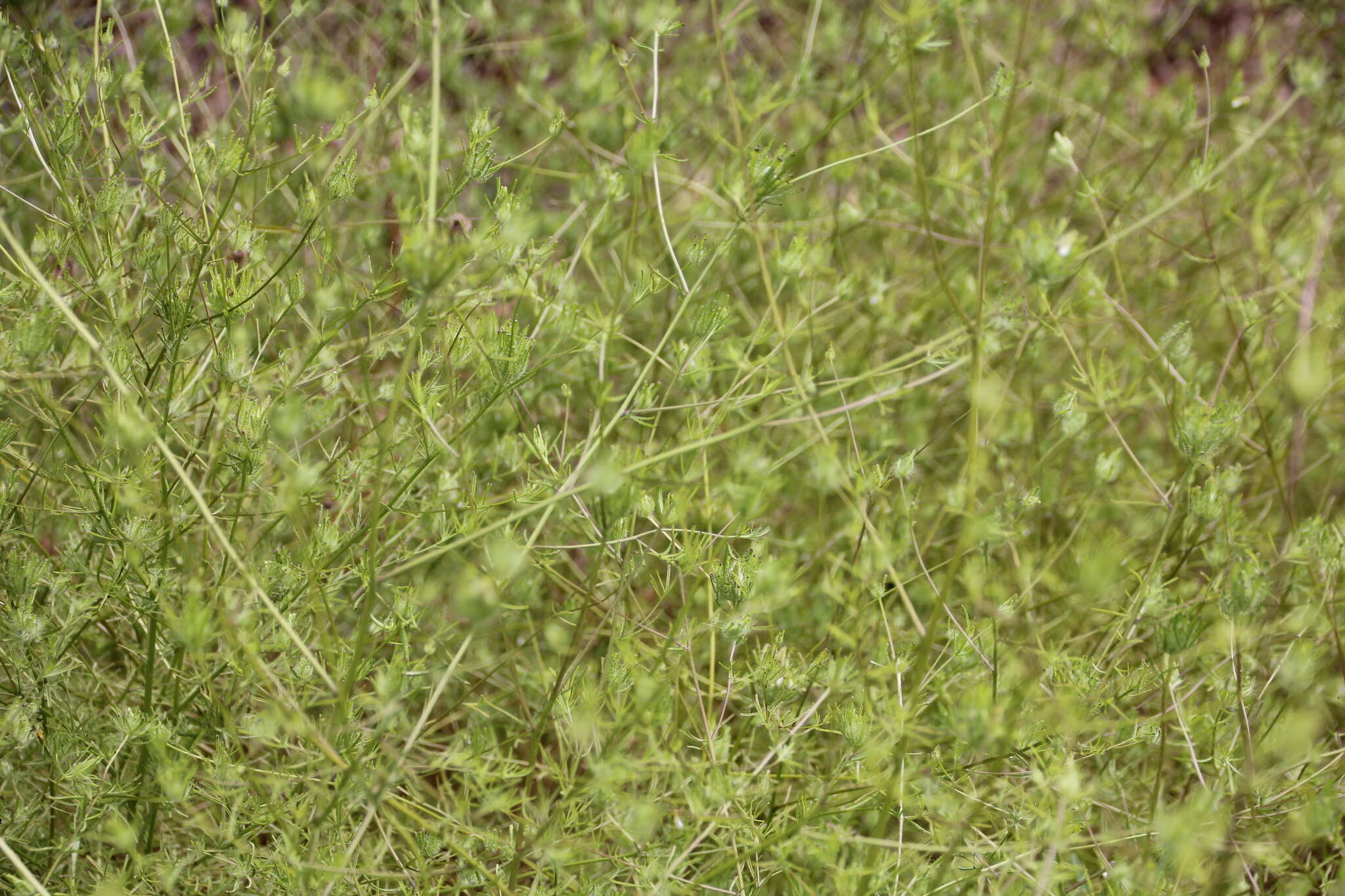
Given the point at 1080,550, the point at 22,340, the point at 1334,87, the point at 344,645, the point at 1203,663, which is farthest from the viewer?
the point at 1334,87

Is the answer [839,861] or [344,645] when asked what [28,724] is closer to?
[344,645]

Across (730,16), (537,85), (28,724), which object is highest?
(730,16)

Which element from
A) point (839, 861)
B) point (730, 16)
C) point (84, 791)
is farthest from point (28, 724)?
point (730, 16)

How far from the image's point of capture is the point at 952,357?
112 cm

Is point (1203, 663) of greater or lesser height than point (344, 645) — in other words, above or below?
below

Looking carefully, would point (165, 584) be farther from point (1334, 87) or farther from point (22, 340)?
point (1334, 87)

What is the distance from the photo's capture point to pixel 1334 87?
220cm

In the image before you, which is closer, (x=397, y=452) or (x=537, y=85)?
(x=397, y=452)

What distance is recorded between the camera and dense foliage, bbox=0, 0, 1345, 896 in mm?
919

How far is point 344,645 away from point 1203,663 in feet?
3.25

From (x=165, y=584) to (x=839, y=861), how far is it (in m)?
0.74

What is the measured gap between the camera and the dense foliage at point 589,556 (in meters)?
0.92

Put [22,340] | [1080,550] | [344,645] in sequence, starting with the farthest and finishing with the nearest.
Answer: [1080,550] → [344,645] → [22,340]

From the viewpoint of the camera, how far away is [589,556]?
4.85ft
